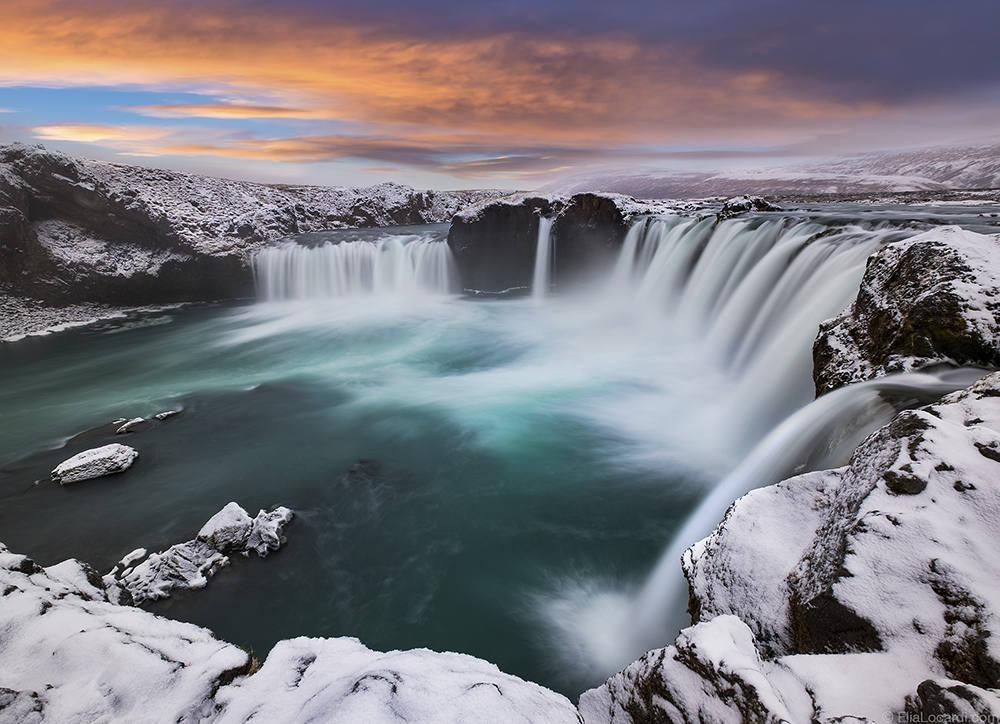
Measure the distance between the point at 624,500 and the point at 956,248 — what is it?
500cm

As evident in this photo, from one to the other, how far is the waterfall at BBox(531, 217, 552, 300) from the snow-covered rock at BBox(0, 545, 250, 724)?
2037 centimetres

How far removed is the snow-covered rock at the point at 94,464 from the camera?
811 cm

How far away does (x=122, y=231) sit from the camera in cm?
2339

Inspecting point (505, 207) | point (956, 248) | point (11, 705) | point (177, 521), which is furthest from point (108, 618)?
point (505, 207)

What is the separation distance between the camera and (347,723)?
6.47 feet

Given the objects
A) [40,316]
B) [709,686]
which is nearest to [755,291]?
[709,686]

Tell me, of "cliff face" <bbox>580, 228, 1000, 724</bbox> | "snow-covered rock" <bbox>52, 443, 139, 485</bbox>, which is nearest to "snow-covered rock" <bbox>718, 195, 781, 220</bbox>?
"cliff face" <bbox>580, 228, 1000, 724</bbox>

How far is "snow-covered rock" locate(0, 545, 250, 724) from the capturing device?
7.80 feet

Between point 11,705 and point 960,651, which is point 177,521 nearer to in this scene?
point 11,705

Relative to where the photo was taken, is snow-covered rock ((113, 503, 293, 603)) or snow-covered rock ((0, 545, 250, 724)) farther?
snow-covered rock ((113, 503, 293, 603))

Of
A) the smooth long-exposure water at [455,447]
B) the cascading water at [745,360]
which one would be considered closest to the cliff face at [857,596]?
the cascading water at [745,360]

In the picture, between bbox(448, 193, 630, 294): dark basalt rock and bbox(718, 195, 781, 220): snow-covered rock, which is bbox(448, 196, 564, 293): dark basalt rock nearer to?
bbox(448, 193, 630, 294): dark basalt rock

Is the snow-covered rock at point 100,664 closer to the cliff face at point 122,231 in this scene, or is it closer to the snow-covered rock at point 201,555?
the snow-covered rock at point 201,555

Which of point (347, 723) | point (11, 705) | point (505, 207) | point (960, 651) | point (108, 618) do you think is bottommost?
point (108, 618)
